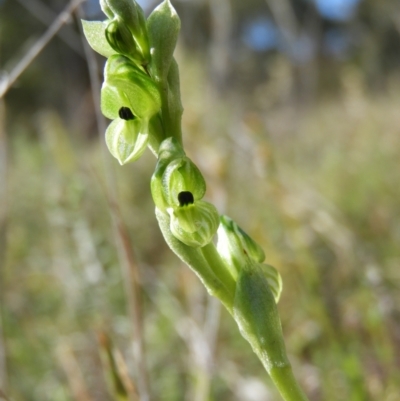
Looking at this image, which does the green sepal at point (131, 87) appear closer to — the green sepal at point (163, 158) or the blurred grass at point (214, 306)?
the green sepal at point (163, 158)

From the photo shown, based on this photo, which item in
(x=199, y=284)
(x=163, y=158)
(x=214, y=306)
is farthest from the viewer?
(x=199, y=284)

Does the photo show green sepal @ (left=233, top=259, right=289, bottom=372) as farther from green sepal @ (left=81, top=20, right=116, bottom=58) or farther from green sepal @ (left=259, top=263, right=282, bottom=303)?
green sepal @ (left=81, top=20, right=116, bottom=58)

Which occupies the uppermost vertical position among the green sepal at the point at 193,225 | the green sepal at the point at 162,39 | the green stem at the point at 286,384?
the green sepal at the point at 162,39

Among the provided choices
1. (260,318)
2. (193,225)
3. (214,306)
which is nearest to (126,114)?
(193,225)

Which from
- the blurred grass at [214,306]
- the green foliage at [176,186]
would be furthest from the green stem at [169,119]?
the blurred grass at [214,306]

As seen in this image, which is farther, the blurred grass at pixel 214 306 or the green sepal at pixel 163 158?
the blurred grass at pixel 214 306

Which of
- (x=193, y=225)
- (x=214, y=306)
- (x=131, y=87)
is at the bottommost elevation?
(x=214, y=306)

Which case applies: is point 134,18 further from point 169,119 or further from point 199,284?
point 199,284
